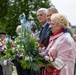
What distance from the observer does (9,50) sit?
5266 millimetres

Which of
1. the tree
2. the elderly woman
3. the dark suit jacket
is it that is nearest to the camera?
the elderly woman

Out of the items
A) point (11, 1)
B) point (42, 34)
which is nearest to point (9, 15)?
point (11, 1)

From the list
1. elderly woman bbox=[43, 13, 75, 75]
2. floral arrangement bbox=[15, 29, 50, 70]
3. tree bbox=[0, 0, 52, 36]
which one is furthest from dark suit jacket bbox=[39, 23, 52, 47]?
tree bbox=[0, 0, 52, 36]

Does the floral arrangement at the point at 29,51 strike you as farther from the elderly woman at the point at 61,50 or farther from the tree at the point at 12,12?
the tree at the point at 12,12

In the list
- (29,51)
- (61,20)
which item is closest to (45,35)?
(61,20)

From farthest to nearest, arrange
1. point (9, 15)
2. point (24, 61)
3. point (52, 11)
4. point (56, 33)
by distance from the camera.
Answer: point (9, 15) < point (52, 11) < point (56, 33) < point (24, 61)

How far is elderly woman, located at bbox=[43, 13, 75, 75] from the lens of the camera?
5172 millimetres

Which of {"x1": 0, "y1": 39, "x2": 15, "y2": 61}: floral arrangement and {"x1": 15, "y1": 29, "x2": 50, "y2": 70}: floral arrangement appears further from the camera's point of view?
{"x1": 0, "y1": 39, "x2": 15, "y2": 61}: floral arrangement

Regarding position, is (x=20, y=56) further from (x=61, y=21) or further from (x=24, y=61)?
(x=61, y=21)

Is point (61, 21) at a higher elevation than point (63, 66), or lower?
higher

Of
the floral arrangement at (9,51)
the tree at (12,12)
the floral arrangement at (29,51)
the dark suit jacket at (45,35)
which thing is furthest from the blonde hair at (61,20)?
the tree at (12,12)

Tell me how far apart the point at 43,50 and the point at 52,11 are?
48.2 inches

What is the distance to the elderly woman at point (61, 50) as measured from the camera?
17.0 feet

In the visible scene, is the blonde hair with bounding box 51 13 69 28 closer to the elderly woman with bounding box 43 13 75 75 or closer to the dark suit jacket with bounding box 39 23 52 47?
the elderly woman with bounding box 43 13 75 75
